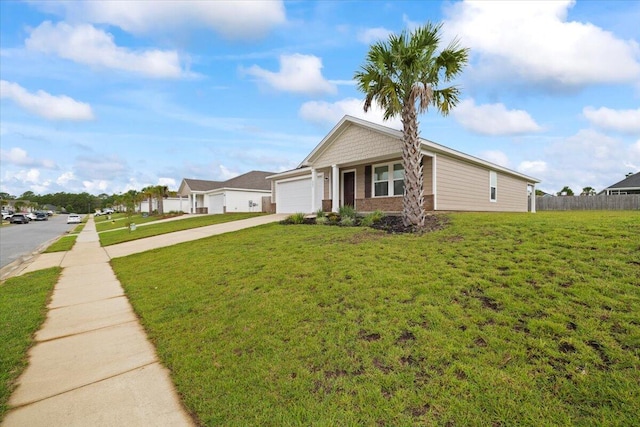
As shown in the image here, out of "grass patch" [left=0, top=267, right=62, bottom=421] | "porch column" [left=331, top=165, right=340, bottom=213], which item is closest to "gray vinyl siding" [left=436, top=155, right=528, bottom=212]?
"porch column" [left=331, top=165, right=340, bottom=213]

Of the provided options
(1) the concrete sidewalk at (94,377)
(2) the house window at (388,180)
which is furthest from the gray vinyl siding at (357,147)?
(1) the concrete sidewalk at (94,377)

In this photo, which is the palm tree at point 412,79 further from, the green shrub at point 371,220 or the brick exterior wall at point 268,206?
the brick exterior wall at point 268,206

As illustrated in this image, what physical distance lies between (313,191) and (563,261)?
14027 millimetres

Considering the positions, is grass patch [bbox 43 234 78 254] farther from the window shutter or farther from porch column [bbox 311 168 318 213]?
the window shutter

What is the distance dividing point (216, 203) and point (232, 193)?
3.97 m

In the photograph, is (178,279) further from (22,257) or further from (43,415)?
(22,257)

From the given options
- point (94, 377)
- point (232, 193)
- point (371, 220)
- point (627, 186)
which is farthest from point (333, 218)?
point (627, 186)

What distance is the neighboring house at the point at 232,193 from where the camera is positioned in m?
A: 32.0

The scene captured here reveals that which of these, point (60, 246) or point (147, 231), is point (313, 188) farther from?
point (60, 246)

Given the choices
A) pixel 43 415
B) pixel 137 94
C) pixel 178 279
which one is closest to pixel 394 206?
pixel 178 279

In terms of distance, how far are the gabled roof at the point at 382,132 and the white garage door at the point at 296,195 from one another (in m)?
1.32

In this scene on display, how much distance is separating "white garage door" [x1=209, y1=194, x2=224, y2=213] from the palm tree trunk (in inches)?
1057

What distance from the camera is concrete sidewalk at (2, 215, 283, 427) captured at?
255 centimetres

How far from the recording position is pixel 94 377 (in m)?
3.18
